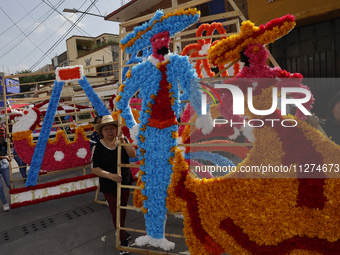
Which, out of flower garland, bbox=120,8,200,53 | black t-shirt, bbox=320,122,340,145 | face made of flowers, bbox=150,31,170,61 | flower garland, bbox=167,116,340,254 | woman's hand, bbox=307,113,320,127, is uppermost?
flower garland, bbox=120,8,200,53

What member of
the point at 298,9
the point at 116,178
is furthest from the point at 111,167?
the point at 298,9

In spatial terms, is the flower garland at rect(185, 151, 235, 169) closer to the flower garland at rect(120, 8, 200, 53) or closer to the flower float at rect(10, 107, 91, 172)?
the flower garland at rect(120, 8, 200, 53)

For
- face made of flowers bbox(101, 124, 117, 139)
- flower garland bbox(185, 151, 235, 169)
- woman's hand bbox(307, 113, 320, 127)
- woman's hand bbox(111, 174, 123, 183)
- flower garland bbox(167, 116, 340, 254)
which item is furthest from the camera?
flower garland bbox(185, 151, 235, 169)

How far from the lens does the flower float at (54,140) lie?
13.6 feet

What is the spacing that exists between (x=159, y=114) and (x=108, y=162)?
0.91 meters

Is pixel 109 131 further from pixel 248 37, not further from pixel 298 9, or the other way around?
pixel 298 9

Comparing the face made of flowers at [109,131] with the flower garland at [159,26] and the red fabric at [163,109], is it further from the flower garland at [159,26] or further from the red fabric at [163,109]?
the flower garland at [159,26]

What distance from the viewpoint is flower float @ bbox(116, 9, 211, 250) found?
219cm

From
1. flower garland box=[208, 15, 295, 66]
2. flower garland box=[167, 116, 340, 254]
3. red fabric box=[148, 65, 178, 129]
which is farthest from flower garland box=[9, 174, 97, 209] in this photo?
flower garland box=[208, 15, 295, 66]

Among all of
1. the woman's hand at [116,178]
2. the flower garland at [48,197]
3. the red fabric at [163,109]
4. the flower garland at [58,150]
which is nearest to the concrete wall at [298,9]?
the red fabric at [163,109]

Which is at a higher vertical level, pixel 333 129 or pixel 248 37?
pixel 248 37

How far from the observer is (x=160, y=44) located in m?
2.22

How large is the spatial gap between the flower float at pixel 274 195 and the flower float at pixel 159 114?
1.45 feet

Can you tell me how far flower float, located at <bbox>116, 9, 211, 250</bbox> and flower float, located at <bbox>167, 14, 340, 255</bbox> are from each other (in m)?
0.44
